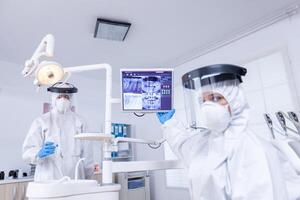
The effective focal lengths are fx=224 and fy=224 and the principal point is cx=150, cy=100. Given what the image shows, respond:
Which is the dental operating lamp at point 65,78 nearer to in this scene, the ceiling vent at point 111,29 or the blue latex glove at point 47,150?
the blue latex glove at point 47,150

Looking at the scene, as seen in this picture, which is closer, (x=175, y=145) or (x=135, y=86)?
(x=135, y=86)

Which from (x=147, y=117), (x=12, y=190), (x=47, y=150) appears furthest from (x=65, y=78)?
(x=147, y=117)

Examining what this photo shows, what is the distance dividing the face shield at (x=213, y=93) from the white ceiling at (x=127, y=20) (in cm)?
111

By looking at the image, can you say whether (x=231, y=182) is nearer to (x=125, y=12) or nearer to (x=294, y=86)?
(x=294, y=86)

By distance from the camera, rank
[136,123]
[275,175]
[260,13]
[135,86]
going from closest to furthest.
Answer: [275,175] < [135,86] < [260,13] < [136,123]

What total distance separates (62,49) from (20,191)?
1.67 m

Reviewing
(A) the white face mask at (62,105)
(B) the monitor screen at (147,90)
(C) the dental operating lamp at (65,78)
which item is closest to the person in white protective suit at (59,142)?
(A) the white face mask at (62,105)

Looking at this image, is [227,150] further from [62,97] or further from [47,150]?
[62,97]

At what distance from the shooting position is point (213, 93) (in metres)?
1.20

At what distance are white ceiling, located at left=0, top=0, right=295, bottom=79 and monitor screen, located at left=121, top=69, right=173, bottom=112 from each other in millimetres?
1034

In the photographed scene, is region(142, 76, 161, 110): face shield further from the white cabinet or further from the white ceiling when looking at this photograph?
the white cabinet

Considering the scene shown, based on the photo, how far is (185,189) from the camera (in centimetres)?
300

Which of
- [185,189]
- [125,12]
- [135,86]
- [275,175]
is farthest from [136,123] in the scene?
[275,175]

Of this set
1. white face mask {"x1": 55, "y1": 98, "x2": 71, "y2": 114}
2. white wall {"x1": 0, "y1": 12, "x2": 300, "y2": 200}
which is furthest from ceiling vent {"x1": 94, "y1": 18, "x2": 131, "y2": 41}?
white wall {"x1": 0, "y1": 12, "x2": 300, "y2": 200}
